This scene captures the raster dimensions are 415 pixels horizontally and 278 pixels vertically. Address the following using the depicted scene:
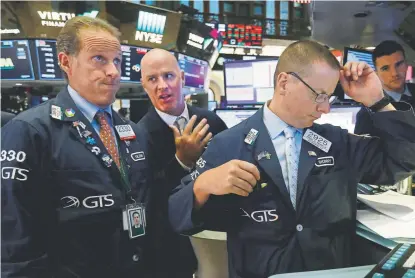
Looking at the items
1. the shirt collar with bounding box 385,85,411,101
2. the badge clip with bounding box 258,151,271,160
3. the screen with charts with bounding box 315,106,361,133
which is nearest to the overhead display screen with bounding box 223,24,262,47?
the screen with charts with bounding box 315,106,361,133

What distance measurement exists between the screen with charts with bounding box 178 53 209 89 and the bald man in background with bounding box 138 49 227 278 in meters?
4.85

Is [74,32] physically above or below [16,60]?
below

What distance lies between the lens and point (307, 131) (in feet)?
3.84

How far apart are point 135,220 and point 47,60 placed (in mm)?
4580

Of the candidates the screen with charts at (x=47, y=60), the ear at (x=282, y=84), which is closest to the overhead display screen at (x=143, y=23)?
the screen with charts at (x=47, y=60)

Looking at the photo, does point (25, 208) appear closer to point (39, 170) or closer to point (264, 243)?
point (39, 170)

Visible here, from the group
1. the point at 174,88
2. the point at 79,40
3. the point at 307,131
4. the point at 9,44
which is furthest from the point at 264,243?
the point at 9,44

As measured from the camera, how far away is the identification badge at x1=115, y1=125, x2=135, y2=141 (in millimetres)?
1311

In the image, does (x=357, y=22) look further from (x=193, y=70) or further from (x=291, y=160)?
(x=193, y=70)

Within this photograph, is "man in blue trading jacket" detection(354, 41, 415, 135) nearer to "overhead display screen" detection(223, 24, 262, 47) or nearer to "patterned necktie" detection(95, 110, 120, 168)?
"patterned necktie" detection(95, 110, 120, 168)

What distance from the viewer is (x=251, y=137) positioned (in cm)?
113

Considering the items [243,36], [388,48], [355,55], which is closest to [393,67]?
[388,48]

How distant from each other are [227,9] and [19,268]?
575 inches

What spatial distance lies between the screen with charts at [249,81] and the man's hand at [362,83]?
1736 millimetres
